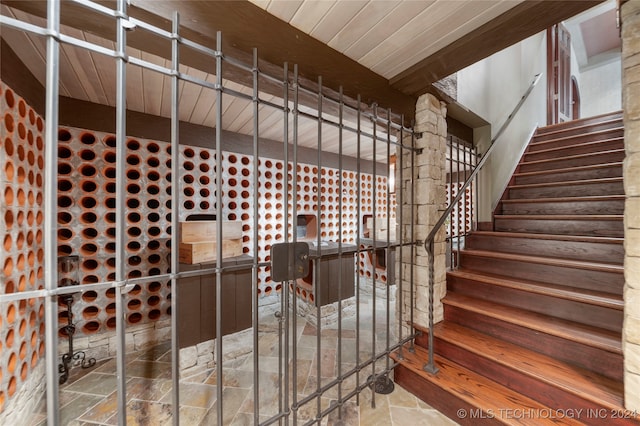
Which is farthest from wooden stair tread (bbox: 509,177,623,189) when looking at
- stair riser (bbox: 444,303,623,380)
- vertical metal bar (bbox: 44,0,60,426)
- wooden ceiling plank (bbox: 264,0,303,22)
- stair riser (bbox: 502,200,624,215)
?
vertical metal bar (bbox: 44,0,60,426)

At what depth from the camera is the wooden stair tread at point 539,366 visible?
1385 mm

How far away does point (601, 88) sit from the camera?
5.99 metres

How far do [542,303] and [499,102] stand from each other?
8.53 feet

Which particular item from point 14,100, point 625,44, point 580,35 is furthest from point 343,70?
point 580,35

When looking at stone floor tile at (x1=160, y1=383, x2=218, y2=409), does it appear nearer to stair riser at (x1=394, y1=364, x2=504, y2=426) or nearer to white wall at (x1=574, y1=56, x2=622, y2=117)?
stair riser at (x1=394, y1=364, x2=504, y2=426)

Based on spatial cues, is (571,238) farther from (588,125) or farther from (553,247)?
(588,125)

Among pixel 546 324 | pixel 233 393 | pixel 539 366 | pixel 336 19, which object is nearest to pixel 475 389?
pixel 539 366

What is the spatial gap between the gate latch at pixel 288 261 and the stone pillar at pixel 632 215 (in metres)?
1.70

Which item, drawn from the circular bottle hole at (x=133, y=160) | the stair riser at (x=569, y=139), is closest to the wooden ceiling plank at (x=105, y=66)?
the circular bottle hole at (x=133, y=160)

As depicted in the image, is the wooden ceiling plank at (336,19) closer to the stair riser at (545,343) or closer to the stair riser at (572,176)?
the stair riser at (545,343)

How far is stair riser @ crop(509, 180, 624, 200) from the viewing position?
102 inches

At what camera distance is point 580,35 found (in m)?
5.66

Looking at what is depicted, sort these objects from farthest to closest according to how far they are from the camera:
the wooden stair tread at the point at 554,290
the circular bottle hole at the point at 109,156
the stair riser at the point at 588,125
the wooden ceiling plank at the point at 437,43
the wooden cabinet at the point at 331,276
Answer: the stair riser at the point at 588,125, the wooden cabinet at the point at 331,276, the circular bottle hole at the point at 109,156, the wooden stair tread at the point at 554,290, the wooden ceiling plank at the point at 437,43

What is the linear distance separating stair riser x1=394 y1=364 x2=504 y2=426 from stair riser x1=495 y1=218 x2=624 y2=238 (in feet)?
7.01
